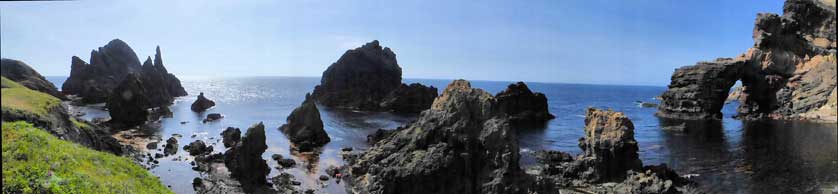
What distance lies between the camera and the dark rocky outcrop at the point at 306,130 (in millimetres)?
72606

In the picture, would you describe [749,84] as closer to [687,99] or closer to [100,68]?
[687,99]

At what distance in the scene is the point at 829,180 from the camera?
4619cm

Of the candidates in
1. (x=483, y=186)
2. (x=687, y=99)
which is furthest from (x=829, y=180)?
(x=687, y=99)

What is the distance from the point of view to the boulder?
275 feet

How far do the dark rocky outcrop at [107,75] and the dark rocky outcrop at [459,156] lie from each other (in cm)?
11665

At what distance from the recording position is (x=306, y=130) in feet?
247

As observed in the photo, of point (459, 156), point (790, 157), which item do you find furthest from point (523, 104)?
point (459, 156)

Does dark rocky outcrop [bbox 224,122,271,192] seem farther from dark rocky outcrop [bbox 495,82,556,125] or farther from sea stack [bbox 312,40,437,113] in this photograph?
sea stack [bbox 312,40,437,113]

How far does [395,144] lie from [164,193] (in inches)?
857

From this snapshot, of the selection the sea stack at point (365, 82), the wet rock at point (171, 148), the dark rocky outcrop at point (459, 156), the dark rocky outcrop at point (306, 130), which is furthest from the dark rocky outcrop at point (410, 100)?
the dark rocky outcrop at point (459, 156)

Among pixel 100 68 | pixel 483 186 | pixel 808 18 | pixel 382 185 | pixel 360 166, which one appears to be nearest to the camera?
pixel 483 186

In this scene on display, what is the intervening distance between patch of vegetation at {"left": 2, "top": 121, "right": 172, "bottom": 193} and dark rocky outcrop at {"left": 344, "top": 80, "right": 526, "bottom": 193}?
56.6 feet

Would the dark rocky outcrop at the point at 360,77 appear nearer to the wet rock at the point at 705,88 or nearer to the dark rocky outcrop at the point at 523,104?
the dark rocky outcrop at the point at 523,104

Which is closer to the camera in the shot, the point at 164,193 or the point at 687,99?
the point at 164,193
